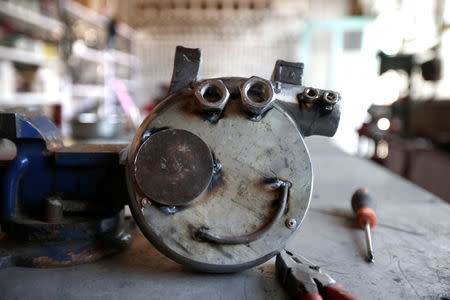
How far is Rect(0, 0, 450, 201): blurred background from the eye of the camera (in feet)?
9.95

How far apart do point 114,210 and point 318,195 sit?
85 centimetres

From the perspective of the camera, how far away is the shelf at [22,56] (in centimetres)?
288

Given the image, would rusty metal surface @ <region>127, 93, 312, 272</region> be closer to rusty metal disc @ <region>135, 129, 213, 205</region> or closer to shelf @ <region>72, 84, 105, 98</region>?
rusty metal disc @ <region>135, 129, 213, 205</region>

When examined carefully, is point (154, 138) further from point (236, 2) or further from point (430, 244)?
point (236, 2)

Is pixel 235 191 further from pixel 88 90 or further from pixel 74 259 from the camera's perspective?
pixel 88 90

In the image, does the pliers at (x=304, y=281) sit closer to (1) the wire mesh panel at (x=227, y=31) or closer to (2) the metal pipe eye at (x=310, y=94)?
(2) the metal pipe eye at (x=310, y=94)

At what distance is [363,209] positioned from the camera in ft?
3.37

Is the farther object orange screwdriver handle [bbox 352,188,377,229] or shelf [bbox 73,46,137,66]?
shelf [bbox 73,46,137,66]

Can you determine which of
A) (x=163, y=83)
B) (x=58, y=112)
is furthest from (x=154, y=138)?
(x=163, y=83)

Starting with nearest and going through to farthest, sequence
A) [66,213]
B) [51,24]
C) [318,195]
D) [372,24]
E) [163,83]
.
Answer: [66,213], [318,195], [51,24], [372,24], [163,83]

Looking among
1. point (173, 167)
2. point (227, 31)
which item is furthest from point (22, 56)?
point (227, 31)

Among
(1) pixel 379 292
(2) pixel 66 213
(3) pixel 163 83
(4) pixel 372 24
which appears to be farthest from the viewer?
(3) pixel 163 83

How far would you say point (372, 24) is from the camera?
6.33 metres

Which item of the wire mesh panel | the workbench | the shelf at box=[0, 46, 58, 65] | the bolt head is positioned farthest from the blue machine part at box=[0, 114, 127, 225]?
the wire mesh panel
